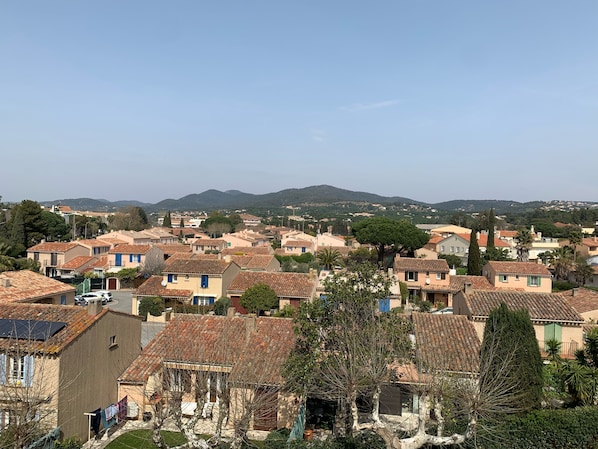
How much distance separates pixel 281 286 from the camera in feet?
134

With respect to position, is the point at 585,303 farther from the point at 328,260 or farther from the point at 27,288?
the point at 27,288

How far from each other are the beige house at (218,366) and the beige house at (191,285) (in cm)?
1931

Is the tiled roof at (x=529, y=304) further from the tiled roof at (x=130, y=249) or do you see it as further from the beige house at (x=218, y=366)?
the tiled roof at (x=130, y=249)

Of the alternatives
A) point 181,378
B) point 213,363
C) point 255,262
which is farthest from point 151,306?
point 181,378

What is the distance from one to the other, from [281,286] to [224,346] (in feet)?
67.0

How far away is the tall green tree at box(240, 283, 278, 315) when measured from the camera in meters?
37.5

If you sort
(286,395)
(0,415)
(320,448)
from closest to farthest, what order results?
(320,448), (0,415), (286,395)

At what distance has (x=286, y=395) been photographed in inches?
728

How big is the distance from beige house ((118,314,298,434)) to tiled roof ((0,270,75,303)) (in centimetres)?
1087

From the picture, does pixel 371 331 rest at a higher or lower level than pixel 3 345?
higher

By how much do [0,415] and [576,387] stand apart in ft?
70.2

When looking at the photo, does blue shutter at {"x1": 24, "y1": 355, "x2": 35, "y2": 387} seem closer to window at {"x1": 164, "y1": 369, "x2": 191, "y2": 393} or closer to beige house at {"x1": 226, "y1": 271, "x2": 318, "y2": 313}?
window at {"x1": 164, "y1": 369, "x2": 191, "y2": 393}

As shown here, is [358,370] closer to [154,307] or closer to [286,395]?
[286,395]

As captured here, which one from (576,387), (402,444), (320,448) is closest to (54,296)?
(320,448)
